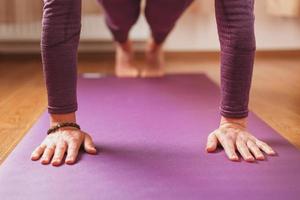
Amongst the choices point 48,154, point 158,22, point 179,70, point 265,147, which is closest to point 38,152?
point 48,154

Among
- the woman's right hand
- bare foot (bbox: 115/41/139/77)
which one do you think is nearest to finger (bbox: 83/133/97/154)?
the woman's right hand

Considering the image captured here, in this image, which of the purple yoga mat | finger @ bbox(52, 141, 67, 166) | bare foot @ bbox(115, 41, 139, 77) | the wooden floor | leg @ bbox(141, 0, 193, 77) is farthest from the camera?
bare foot @ bbox(115, 41, 139, 77)

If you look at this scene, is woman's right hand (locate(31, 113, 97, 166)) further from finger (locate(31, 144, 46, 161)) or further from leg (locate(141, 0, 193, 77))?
leg (locate(141, 0, 193, 77))

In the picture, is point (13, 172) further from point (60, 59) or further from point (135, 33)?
point (135, 33)

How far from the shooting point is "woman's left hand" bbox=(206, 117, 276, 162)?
2.96ft

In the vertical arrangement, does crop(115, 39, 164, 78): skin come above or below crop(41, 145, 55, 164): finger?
below

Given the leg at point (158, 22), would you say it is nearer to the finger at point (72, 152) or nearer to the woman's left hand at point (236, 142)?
the woman's left hand at point (236, 142)

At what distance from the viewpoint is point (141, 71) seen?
1.99 m

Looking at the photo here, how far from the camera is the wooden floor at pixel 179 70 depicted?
122 centimetres

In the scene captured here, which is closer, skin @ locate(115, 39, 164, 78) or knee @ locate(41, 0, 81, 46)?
knee @ locate(41, 0, 81, 46)

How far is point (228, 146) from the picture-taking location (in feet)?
3.05

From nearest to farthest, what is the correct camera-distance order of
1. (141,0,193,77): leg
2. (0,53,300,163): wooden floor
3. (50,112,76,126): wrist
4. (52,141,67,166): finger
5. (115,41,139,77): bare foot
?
1. (52,141,67,166): finger
2. (50,112,76,126): wrist
3. (0,53,300,163): wooden floor
4. (141,0,193,77): leg
5. (115,41,139,77): bare foot

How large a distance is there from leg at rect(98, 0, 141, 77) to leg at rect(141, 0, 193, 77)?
0.19ft

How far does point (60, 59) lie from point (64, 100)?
3.5 inches
